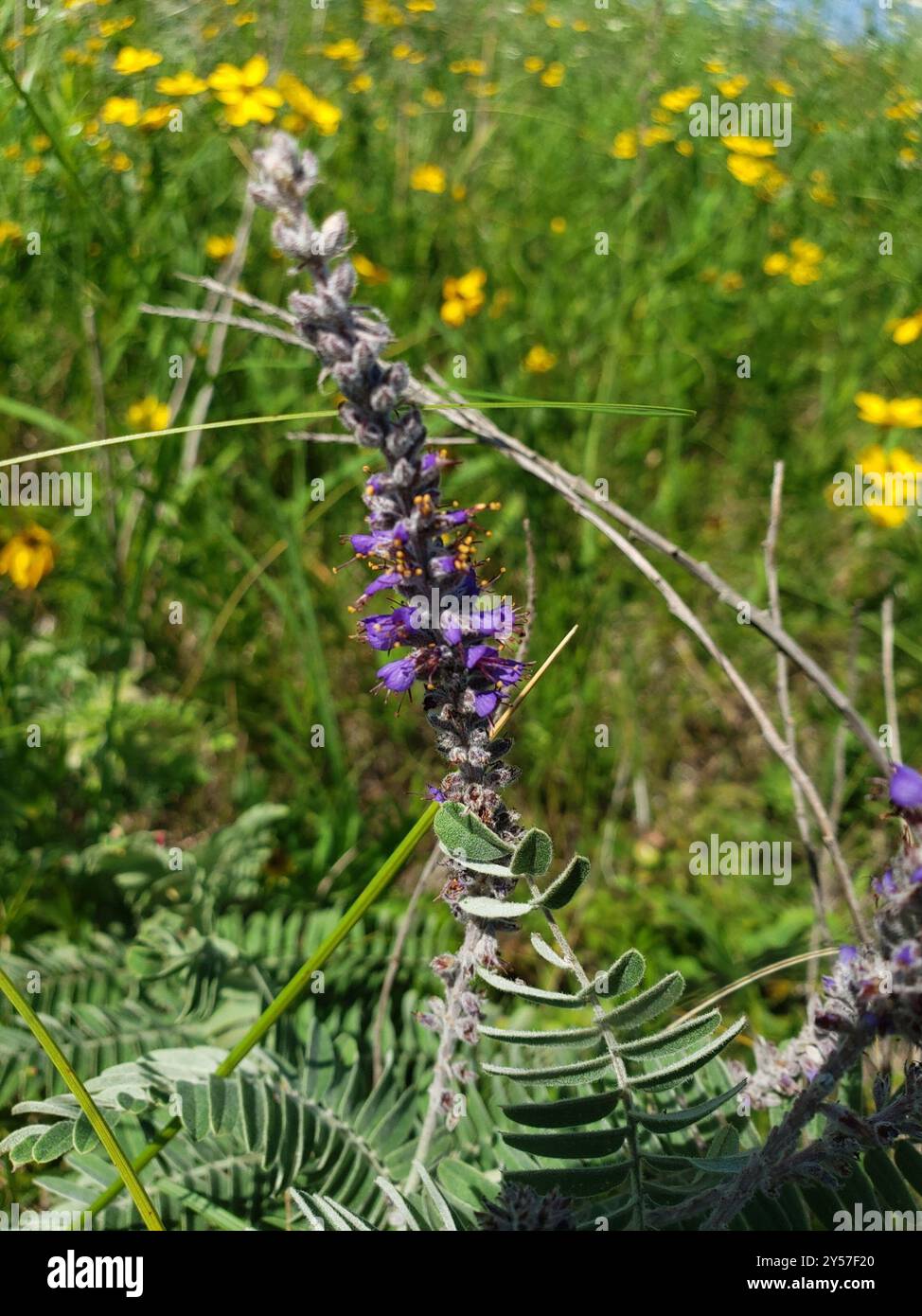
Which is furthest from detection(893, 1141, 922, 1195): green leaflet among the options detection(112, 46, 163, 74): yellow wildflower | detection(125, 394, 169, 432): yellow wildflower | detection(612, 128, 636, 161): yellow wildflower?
detection(612, 128, 636, 161): yellow wildflower

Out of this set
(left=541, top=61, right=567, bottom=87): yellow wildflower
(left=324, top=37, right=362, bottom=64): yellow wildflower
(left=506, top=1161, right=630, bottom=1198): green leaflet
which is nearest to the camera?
(left=506, top=1161, right=630, bottom=1198): green leaflet

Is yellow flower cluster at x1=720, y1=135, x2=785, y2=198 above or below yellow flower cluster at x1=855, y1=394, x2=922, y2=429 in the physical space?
above

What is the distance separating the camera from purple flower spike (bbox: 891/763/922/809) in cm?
101

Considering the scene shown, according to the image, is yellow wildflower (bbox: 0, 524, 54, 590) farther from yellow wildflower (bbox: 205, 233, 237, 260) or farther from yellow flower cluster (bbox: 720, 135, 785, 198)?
yellow flower cluster (bbox: 720, 135, 785, 198)

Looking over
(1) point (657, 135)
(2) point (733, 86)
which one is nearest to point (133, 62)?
(1) point (657, 135)

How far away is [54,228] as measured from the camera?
3.32 m

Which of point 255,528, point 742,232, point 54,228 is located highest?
point 742,232

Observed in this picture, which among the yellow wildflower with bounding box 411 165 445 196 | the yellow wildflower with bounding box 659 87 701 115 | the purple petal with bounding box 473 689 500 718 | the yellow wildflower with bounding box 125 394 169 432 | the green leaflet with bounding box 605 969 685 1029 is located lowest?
the green leaflet with bounding box 605 969 685 1029

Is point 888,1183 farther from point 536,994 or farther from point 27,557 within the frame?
point 27,557

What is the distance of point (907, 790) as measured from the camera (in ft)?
3.32

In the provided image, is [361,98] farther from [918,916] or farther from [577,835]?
[918,916]

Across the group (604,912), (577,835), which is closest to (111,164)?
(577,835)

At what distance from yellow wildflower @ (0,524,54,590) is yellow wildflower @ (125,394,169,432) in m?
0.52

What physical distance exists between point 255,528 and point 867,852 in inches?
84.4
